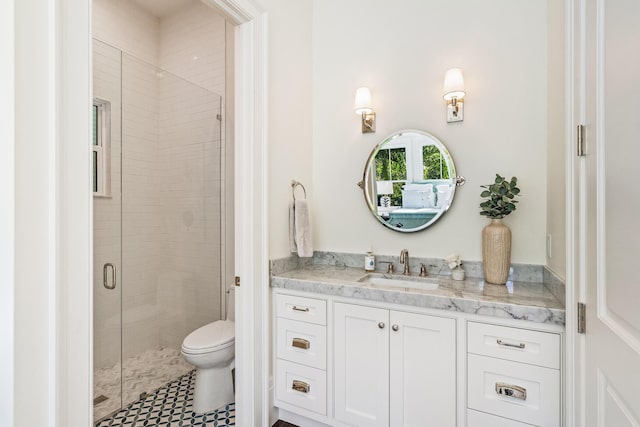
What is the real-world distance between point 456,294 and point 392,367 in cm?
47

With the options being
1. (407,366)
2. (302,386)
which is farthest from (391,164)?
(302,386)

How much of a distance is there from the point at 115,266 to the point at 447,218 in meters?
2.33

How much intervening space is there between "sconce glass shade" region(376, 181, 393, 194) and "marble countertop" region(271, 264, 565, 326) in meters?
0.54

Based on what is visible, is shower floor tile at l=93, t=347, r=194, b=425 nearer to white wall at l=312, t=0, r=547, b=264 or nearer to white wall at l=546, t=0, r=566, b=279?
white wall at l=312, t=0, r=547, b=264

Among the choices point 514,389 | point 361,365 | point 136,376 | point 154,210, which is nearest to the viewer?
point 514,389

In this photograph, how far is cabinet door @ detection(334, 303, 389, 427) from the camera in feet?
5.21

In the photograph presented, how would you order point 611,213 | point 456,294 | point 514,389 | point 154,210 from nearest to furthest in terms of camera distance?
point 611,213, point 514,389, point 456,294, point 154,210

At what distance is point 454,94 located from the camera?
1.88 metres

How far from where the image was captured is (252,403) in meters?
1.74

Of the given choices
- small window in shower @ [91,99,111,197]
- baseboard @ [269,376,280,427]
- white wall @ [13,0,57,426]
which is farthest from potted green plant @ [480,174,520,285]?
small window in shower @ [91,99,111,197]

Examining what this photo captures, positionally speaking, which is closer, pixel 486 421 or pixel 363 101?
pixel 486 421

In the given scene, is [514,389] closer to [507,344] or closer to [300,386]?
[507,344]

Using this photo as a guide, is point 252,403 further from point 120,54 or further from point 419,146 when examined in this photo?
point 120,54

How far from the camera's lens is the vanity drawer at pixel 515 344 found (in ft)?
4.16
